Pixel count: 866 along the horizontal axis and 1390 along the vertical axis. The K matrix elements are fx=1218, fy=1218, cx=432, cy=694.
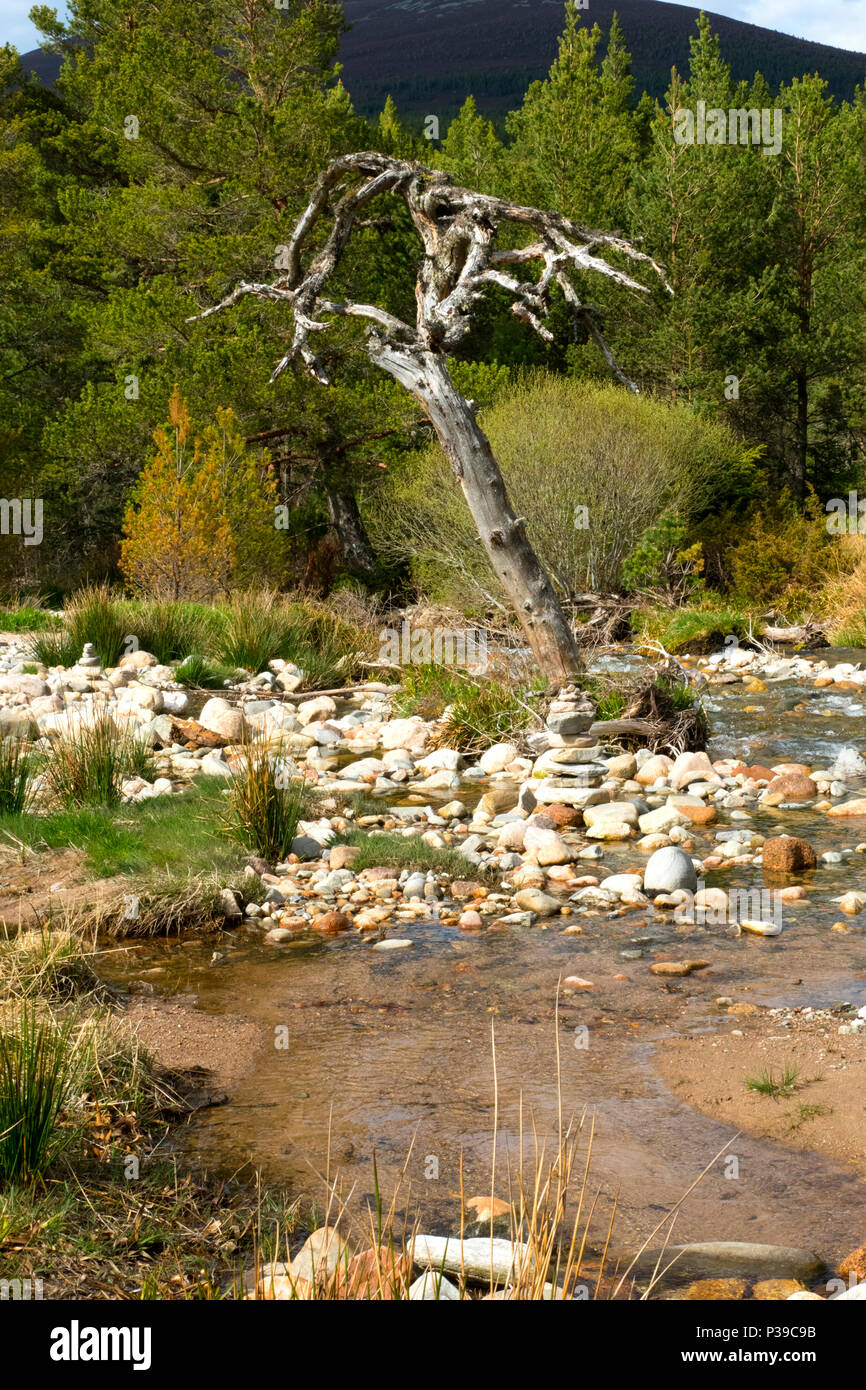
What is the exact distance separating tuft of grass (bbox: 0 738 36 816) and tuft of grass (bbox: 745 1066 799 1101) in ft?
13.9

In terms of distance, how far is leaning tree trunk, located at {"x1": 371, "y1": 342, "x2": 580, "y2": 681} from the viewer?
31.3ft

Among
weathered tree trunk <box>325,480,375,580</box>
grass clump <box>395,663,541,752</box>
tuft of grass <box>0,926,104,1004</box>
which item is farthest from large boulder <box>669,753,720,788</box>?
weathered tree trunk <box>325,480,375,580</box>

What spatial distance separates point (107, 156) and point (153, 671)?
14629 mm

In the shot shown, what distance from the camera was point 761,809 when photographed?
303 inches

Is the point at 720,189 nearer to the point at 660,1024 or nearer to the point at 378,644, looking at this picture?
the point at 378,644

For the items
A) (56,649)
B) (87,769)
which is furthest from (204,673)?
(87,769)

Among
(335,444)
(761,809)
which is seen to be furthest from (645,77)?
(761,809)

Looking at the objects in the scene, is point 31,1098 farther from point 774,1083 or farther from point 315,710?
point 315,710

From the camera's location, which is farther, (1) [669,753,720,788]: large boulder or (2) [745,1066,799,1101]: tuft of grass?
(1) [669,753,720,788]: large boulder

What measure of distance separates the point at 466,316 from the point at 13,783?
210 inches

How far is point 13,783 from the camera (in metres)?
6.80

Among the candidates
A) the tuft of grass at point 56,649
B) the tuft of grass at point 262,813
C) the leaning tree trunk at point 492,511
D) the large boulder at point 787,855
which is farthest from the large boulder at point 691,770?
the tuft of grass at point 56,649

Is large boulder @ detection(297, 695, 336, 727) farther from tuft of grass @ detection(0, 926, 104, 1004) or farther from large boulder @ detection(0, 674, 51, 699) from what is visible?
tuft of grass @ detection(0, 926, 104, 1004)

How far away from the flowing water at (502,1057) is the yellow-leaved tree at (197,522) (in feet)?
29.9
